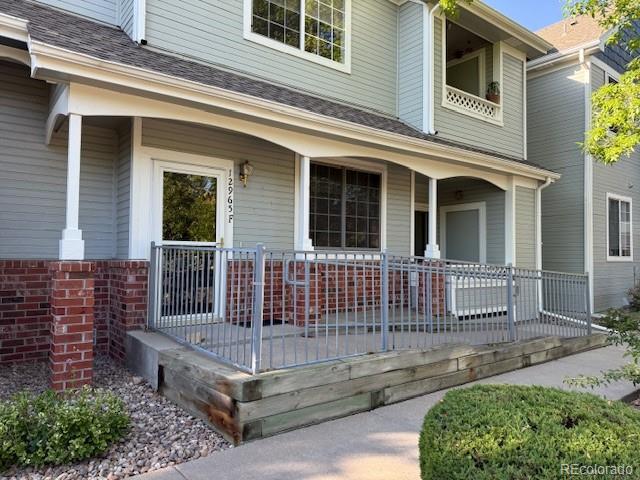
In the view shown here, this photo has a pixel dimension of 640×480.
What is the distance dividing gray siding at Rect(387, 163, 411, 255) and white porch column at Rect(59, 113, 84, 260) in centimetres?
547

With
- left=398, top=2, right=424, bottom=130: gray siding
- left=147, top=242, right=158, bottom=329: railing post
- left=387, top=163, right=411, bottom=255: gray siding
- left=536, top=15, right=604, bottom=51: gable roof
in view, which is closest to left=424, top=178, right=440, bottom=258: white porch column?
left=387, top=163, right=411, bottom=255: gray siding

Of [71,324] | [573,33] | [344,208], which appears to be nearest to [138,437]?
[71,324]

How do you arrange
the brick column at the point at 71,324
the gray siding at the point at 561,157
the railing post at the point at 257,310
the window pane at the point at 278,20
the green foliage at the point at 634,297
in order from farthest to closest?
the green foliage at the point at 634,297, the gray siding at the point at 561,157, the window pane at the point at 278,20, the brick column at the point at 71,324, the railing post at the point at 257,310

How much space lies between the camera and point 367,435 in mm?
3699

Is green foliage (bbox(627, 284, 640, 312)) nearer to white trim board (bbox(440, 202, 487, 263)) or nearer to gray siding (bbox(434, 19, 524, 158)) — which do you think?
white trim board (bbox(440, 202, 487, 263))

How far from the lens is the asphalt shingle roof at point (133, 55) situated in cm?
452

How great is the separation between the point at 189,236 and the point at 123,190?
1024 mm

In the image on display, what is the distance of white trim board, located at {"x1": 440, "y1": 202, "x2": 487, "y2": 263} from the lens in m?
9.92

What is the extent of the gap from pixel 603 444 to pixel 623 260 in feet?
41.7

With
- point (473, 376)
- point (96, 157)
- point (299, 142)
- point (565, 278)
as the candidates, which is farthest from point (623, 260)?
point (96, 157)

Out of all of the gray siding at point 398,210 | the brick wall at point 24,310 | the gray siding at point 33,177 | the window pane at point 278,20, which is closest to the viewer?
the brick wall at point 24,310

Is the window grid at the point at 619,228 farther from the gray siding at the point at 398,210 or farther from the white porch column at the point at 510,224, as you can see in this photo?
the gray siding at the point at 398,210

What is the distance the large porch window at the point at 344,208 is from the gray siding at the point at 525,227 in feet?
11.4
